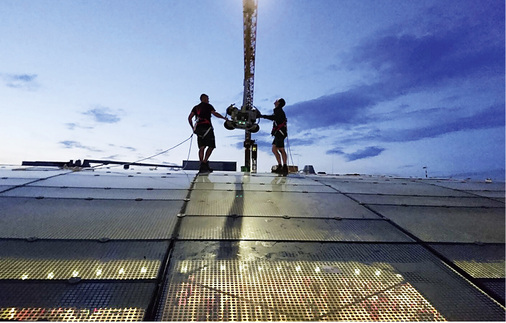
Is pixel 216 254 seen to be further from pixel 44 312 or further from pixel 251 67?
pixel 251 67

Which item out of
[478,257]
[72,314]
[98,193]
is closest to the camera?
[72,314]

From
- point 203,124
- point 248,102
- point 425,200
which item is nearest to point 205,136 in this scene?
point 203,124

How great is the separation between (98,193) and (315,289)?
4.44m

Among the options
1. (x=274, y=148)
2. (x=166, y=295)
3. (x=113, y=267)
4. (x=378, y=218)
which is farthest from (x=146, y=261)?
(x=274, y=148)

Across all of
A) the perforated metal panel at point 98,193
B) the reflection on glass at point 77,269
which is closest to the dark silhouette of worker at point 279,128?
the perforated metal panel at point 98,193

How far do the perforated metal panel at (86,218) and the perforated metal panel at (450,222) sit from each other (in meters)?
3.32

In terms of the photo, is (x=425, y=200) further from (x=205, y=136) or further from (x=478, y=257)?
(x=205, y=136)

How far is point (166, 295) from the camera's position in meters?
Result: 1.90

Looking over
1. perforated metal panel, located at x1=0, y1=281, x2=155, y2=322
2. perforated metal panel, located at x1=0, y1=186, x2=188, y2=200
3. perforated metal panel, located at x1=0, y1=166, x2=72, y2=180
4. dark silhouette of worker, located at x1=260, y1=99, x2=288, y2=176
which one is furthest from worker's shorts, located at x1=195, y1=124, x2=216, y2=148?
perforated metal panel, located at x1=0, y1=281, x2=155, y2=322

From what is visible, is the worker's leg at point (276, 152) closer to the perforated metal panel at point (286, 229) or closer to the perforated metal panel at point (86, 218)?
the perforated metal panel at point (86, 218)

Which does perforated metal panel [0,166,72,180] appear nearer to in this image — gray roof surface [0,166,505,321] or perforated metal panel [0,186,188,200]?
perforated metal panel [0,186,188,200]

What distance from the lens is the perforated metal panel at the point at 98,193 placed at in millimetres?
4531

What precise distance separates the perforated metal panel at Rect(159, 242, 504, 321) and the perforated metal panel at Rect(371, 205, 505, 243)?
35.4 inches

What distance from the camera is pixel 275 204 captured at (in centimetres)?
438
